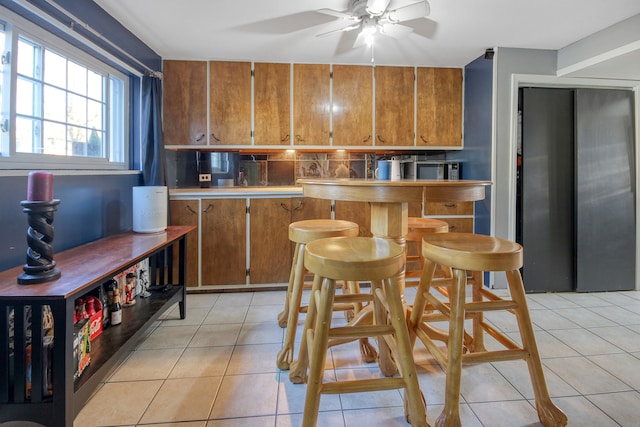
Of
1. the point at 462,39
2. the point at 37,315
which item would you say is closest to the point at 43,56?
the point at 37,315

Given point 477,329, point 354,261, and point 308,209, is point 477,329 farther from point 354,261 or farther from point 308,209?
point 308,209

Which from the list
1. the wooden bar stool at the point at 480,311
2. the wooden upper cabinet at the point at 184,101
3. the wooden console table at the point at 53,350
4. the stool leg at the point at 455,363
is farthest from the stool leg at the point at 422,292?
the wooden upper cabinet at the point at 184,101

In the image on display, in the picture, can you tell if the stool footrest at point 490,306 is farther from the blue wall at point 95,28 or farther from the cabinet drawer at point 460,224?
the blue wall at point 95,28

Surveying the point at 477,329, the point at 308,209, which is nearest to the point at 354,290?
the point at 477,329

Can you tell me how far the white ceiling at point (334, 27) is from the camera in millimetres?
2197

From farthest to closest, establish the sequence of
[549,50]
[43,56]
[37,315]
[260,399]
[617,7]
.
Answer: [549,50], [617,7], [43,56], [260,399], [37,315]

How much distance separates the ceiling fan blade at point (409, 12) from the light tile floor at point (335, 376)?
1950mm

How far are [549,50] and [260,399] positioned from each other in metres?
3.44

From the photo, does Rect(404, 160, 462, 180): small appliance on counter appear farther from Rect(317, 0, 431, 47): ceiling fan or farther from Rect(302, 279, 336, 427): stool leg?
Rect(302, 279, 336, 427): stool leg

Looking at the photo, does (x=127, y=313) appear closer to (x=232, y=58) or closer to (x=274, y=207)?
(x=274, y=207)

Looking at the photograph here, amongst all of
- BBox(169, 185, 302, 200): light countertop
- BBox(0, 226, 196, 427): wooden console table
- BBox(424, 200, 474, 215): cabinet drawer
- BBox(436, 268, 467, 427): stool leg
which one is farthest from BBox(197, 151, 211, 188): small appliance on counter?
BBox(436, 268, 467, 427): stool leg

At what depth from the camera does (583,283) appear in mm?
2980

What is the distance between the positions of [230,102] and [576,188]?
10.3 ft

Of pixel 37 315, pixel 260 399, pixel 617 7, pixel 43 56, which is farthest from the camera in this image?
pixel 617 7
